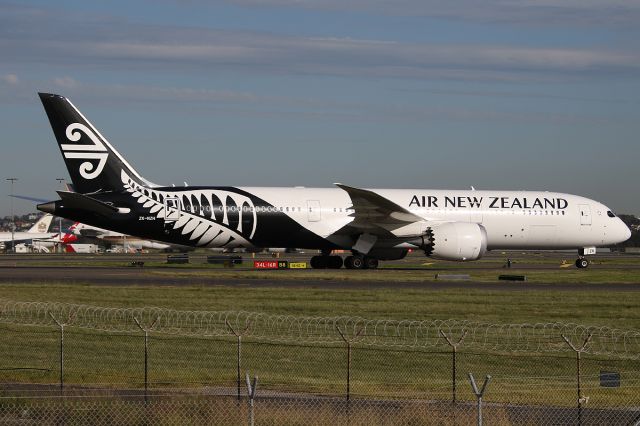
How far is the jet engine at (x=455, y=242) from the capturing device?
171 feet

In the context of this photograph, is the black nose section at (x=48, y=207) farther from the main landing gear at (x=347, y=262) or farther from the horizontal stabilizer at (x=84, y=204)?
the main landing gear at (x=347, y=262)

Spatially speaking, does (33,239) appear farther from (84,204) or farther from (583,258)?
(583,258)

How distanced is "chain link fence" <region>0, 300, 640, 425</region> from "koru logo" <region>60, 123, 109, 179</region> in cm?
1920

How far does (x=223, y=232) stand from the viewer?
52375mm

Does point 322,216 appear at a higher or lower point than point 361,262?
higher

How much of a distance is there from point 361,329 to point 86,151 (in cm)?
2810

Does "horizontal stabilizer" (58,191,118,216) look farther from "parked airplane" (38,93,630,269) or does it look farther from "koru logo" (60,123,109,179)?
"koru logo" (60,123,109,179)

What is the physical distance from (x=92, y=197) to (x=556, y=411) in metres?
36.8

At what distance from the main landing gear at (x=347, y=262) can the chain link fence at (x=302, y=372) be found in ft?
81.7

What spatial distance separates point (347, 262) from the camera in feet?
182

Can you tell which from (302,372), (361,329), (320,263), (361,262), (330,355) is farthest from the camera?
(320,263)

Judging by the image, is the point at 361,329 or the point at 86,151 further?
the point at 86,151

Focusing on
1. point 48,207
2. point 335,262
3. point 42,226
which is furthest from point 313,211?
point 42,226

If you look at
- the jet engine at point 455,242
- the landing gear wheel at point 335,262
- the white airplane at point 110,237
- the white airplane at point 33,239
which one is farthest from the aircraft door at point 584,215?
the white airplane at point 33,239
